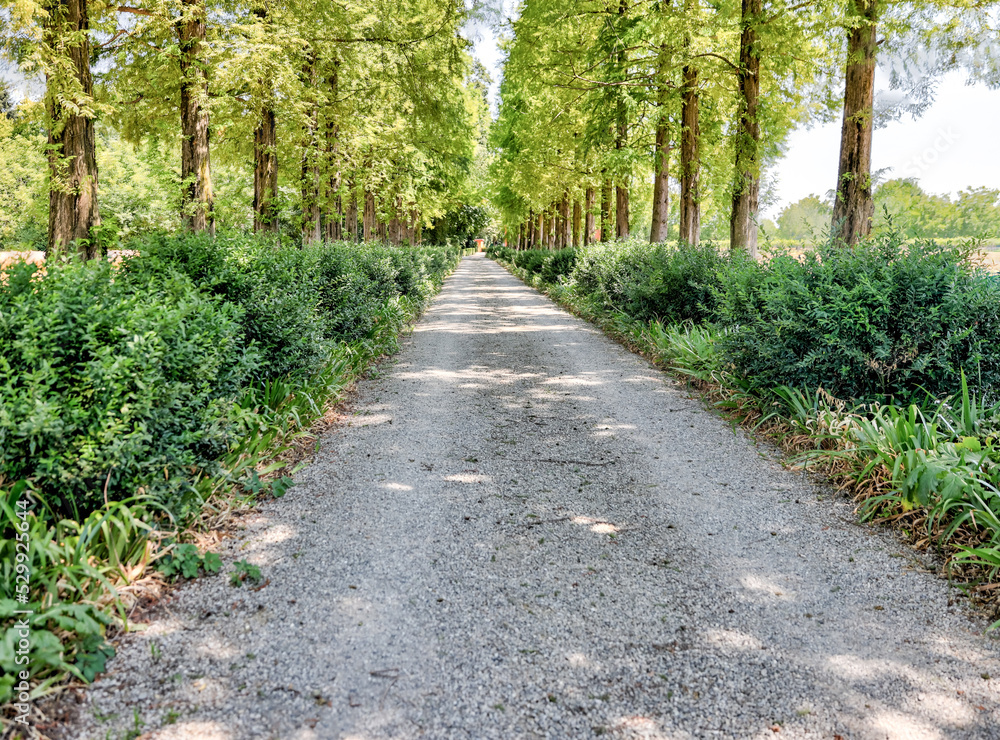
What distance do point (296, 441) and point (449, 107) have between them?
Answer: 10.5 m

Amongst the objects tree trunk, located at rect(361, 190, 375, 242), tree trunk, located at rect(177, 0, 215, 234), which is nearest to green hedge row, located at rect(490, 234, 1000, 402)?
tree trunk, located at rect(177, 0, 215, 234)

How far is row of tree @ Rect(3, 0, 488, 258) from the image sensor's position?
27.1 ft

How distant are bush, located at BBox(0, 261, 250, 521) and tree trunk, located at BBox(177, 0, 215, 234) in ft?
17.5

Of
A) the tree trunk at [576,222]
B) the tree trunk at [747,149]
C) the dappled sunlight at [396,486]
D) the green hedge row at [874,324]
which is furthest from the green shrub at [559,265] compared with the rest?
the dappled sunlight at [396,486]

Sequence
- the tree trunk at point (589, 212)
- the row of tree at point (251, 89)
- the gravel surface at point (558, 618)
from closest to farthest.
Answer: the gravel surface at point (558, 618), the row of tree at point (251, 89), the tree trunk at point (589, 212)

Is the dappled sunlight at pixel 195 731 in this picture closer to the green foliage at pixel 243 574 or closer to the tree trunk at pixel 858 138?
the green foliage at pixel 243 574

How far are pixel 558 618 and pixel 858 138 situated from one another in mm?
8170

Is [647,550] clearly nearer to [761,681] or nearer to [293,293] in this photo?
[761,681]

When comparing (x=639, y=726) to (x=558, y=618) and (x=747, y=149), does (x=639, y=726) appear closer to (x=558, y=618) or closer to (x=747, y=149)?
(x=558, y=618)

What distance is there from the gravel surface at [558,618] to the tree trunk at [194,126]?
5216 mm

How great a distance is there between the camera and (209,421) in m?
4.02

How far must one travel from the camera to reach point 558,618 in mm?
3154

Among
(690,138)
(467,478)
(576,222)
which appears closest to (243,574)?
(467,478)

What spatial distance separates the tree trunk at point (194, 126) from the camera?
28.4 feet
